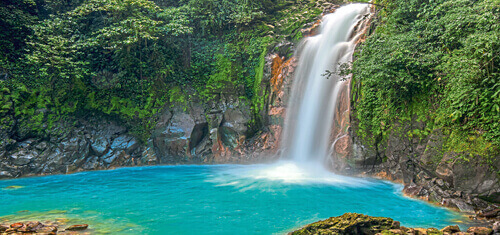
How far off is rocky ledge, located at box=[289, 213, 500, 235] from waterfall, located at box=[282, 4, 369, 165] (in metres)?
5.85

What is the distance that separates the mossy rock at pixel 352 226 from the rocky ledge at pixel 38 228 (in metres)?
4.20

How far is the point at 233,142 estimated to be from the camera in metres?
13.5

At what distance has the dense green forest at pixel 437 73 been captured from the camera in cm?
607

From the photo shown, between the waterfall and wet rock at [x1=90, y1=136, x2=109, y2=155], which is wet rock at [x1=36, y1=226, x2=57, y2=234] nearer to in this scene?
wet rock at [x1=90, y1=136, x2=109, y2=155]

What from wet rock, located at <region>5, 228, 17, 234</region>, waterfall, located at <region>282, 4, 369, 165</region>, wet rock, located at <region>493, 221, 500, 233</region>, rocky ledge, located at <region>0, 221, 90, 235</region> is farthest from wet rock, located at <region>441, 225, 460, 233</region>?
wet rock, located at <region>5, 228, 17, 234</region>

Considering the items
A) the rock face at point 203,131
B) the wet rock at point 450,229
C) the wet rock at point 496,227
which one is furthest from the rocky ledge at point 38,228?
the wet rock at point 496,227

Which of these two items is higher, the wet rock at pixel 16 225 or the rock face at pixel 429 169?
the rock face at pixel 429 169

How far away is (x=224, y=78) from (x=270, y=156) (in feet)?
14.8

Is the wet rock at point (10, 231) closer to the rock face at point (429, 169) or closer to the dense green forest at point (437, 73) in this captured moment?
the dense green forest at point (437, 73)

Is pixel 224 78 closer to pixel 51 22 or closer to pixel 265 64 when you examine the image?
pixel 265 64

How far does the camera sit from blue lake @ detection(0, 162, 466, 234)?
5.93 m

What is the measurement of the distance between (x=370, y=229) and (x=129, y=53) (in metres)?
12.6

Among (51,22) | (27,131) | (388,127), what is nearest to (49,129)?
(27,131)

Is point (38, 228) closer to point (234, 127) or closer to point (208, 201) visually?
point (208, 201)
